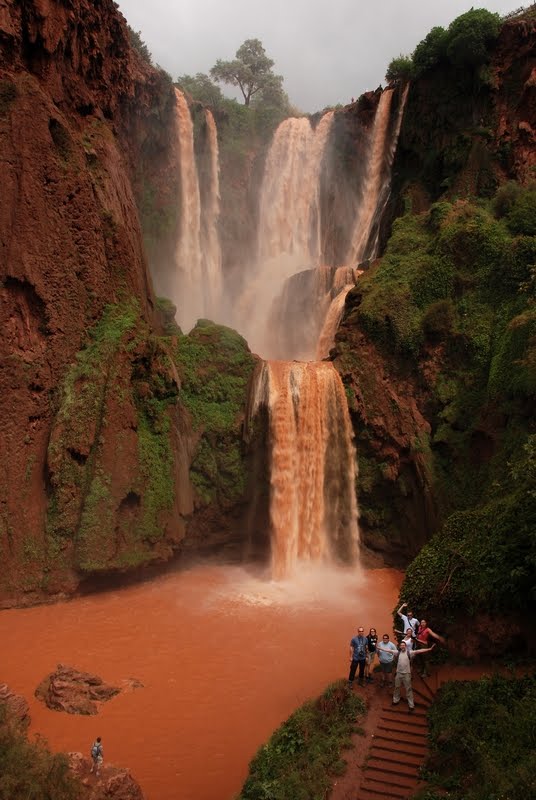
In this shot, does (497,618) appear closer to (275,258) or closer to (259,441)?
(259,441)

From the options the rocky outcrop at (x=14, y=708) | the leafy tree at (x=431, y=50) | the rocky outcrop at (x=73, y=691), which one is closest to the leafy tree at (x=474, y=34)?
the leafy tree at (x=431, y=50)

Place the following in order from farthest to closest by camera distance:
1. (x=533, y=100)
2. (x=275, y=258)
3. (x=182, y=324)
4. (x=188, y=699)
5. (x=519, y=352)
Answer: (x=275, y=258), (x=182, y=324), (x=533, y=100), (x=519, y=352), (x=188, y=699)

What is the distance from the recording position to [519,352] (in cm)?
1714

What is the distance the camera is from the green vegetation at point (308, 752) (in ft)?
27.6

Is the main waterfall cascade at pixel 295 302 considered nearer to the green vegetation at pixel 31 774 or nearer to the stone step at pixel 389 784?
the stone step at pixel 389 784

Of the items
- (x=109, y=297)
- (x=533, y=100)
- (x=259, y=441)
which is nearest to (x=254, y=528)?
(x=259, y=441)

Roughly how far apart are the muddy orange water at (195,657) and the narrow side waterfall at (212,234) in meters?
20.4

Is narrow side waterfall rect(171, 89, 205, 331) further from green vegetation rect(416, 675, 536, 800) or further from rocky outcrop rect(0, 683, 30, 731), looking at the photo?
green vegetation rect(416, 675, 536, 800)

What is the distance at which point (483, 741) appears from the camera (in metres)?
8.07

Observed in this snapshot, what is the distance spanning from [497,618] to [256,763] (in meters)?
4.86

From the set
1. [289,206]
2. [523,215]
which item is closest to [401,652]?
[523,215]

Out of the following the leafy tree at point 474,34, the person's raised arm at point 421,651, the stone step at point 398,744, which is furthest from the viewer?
the leafy tree at point 474,34

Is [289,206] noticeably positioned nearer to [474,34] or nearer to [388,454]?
[474,34]

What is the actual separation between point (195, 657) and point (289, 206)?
3122cm
